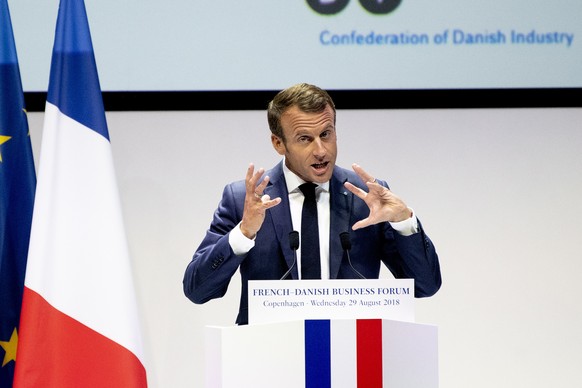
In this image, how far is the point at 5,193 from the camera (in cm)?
313

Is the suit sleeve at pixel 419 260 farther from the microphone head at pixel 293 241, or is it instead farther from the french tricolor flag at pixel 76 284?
the french tricolor flag at pixel 76 284

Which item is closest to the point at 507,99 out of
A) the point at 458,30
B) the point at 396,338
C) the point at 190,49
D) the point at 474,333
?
the point at 458,30

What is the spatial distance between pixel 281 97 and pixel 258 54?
1.15 meters

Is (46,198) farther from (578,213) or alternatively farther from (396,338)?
(578,213)

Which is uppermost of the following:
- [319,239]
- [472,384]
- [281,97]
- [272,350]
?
[281,97]

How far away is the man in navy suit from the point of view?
2.80 metres

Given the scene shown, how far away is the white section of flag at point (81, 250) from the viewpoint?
287cm

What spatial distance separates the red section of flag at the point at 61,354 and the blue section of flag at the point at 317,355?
79cm

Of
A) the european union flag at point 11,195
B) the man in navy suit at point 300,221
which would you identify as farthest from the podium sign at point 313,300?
the european union flag at point 11,195

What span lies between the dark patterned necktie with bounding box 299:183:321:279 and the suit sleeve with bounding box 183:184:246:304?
0.77ft

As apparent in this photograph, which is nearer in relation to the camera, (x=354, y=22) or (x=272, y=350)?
(x=272, y=350)

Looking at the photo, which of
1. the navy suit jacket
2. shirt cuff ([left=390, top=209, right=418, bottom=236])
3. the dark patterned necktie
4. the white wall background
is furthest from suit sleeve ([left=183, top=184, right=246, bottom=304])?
the white wall background

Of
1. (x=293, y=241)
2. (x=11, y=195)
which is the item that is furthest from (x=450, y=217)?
(x=11, y=195)

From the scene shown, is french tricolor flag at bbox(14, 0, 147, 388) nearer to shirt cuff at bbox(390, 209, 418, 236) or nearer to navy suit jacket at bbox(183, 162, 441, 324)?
navy suit jacket at bbox(183, 162, 441, 324)
